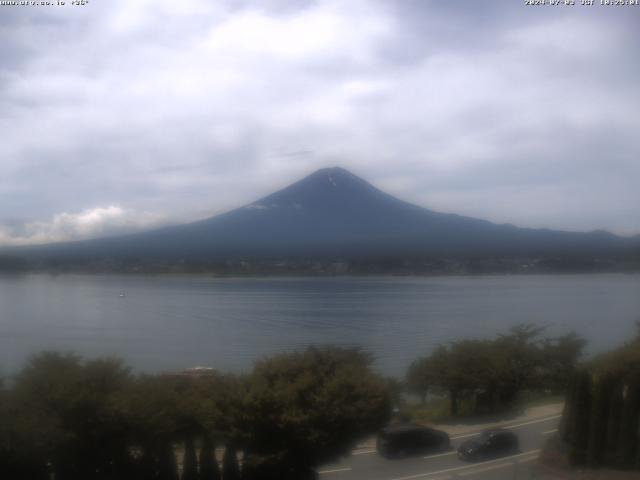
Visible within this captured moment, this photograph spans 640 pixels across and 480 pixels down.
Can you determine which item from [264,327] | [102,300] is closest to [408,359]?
[264,327]

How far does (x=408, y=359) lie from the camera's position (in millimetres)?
21344

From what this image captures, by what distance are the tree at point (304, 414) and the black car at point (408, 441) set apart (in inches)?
32.0

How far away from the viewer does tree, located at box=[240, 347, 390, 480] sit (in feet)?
27.4

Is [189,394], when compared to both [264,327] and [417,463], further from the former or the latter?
[264,327]

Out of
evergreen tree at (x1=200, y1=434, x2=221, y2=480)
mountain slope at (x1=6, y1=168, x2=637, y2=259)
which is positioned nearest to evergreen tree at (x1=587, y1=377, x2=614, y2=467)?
evergreen tree at (x1=200, y1=434, x2=221, y2=480)

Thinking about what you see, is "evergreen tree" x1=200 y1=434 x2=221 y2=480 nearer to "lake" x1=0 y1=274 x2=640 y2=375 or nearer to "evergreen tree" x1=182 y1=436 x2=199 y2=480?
"evergreen tree" x1=182 y1=436 x2=199 y2=480

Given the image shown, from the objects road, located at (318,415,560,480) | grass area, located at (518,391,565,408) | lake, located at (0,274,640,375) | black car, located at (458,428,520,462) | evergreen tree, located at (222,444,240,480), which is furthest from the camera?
lake, located at (0,274,640,375)

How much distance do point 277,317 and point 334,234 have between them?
28.2m

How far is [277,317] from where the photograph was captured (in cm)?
3512

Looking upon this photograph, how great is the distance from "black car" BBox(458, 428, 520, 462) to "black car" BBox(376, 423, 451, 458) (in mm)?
469

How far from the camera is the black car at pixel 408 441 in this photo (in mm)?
9555

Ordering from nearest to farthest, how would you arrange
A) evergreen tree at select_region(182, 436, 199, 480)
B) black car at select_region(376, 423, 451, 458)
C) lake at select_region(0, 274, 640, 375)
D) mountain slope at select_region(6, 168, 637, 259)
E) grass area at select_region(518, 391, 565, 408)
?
Result: evergreen tree at select_region(182, 436, 199, 480) < black car at select_region(376, 423, 451, 458) < grass area at select_region(518, 391, 565, 408) < lake at select_region(0, 274, 640, 375) < mountain slope at select_region(6, 168, 637, 259)

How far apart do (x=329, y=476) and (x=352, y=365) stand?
1.55 m

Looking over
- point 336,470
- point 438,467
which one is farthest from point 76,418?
point 438,467
